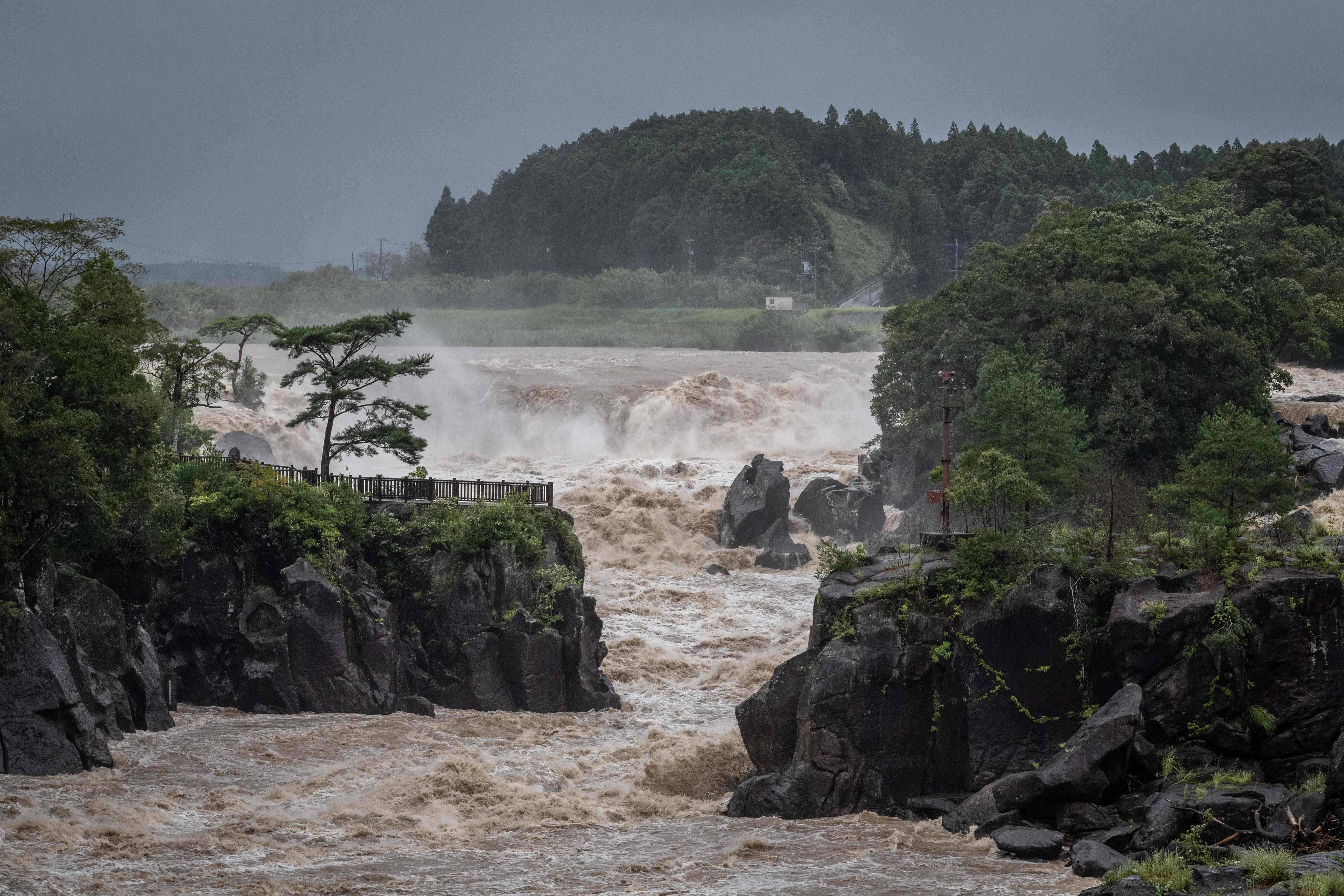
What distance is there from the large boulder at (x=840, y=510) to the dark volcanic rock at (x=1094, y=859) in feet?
117

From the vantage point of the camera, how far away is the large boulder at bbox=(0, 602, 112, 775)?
29.0 m

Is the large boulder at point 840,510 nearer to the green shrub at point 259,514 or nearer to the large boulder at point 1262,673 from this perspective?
the green shrub at point 259,514

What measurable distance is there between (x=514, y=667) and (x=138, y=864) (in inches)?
593

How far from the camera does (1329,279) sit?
77375 millimetres

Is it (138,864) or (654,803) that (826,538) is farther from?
(138,864)

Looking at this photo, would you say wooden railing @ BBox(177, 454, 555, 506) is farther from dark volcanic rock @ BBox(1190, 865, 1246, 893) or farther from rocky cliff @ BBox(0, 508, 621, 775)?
dark volcanic rock @ BBox(1190, 865, 1246, 893)

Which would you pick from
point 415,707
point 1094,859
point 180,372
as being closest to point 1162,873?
point 1094,859

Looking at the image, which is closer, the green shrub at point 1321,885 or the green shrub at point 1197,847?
the green shrub at point 1321,885

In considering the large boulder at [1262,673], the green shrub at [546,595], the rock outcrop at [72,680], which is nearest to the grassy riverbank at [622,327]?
the green shrub at [546,595]

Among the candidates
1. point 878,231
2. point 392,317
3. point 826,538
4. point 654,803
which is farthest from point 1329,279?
point 878,231

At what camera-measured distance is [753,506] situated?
2291 inches

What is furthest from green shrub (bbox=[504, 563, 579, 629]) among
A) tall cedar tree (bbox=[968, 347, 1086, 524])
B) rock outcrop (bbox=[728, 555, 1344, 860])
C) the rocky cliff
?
tall cedar tree (bbox=[968, 347, 1086, 524])

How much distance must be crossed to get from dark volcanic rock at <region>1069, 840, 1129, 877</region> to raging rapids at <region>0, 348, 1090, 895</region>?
27 centimetres

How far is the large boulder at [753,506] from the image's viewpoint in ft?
190
